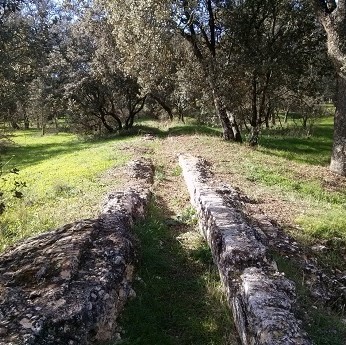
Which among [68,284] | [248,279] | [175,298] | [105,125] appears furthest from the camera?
[105,125]

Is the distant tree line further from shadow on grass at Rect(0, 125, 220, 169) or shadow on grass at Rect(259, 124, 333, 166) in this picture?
shadow on grass at Rect(0, 125, 220, 169)

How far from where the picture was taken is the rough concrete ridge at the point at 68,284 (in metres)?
4.66

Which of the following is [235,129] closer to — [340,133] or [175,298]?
[340,133]

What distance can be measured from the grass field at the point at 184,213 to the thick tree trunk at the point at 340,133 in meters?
0.78

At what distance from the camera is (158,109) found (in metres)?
42.9

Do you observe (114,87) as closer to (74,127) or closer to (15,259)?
(74,127)

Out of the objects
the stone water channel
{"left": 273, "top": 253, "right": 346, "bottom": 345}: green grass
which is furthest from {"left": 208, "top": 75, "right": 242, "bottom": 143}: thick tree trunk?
{"left": 273, "top": 253, "right": 346, "bottom": 345}: green grass

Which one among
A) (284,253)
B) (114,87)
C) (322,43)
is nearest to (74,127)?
(114,87)

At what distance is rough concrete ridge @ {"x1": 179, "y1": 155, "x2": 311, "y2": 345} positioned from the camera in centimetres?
472

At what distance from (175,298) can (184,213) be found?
13.0ft

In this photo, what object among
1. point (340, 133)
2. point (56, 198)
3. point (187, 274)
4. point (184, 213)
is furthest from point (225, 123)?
point (187, 274)

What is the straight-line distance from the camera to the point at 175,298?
21.7ft

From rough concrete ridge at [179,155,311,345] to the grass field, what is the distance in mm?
418

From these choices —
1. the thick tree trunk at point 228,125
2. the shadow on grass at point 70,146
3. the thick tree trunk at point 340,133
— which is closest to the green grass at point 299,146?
the thick tree trunk at point 228,125
